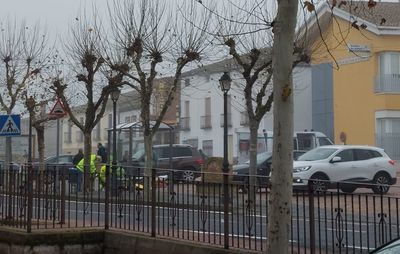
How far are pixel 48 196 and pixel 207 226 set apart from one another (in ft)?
10.0

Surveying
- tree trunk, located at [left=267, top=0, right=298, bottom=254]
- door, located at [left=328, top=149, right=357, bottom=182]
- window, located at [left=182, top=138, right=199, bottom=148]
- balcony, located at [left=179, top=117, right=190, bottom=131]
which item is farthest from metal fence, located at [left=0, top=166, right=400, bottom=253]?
balcony, located at [left=179, top=117, right=190, bottom=131]

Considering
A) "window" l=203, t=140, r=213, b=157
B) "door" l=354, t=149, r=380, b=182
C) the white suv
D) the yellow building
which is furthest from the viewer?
"window" l=203, t=140, r=213, b=157

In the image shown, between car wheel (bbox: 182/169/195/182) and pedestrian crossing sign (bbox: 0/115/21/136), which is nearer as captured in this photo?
car wheel (bbox: 182/169/195/182)

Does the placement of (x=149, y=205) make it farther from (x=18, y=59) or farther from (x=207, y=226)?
(x=18, y=59)

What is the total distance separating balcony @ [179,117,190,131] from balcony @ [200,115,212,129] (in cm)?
222

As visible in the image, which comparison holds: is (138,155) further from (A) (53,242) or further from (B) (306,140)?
(A) (53,242)

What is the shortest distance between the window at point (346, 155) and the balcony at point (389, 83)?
50.8ft

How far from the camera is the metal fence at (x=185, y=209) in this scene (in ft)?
29.0

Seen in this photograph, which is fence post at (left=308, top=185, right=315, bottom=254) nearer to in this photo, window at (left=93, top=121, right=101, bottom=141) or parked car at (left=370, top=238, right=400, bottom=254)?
parked car at (left=370, top=238, right=400, bottom=254)

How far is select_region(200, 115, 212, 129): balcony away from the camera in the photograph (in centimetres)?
5200

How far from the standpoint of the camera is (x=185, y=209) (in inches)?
417

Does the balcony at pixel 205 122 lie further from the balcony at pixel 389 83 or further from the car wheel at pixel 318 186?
the car wheel at pixel 318 186

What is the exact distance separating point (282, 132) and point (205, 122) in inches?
1819

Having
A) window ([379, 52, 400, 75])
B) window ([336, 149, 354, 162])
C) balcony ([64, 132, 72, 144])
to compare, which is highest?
window ([379, 52, 400, 75])
